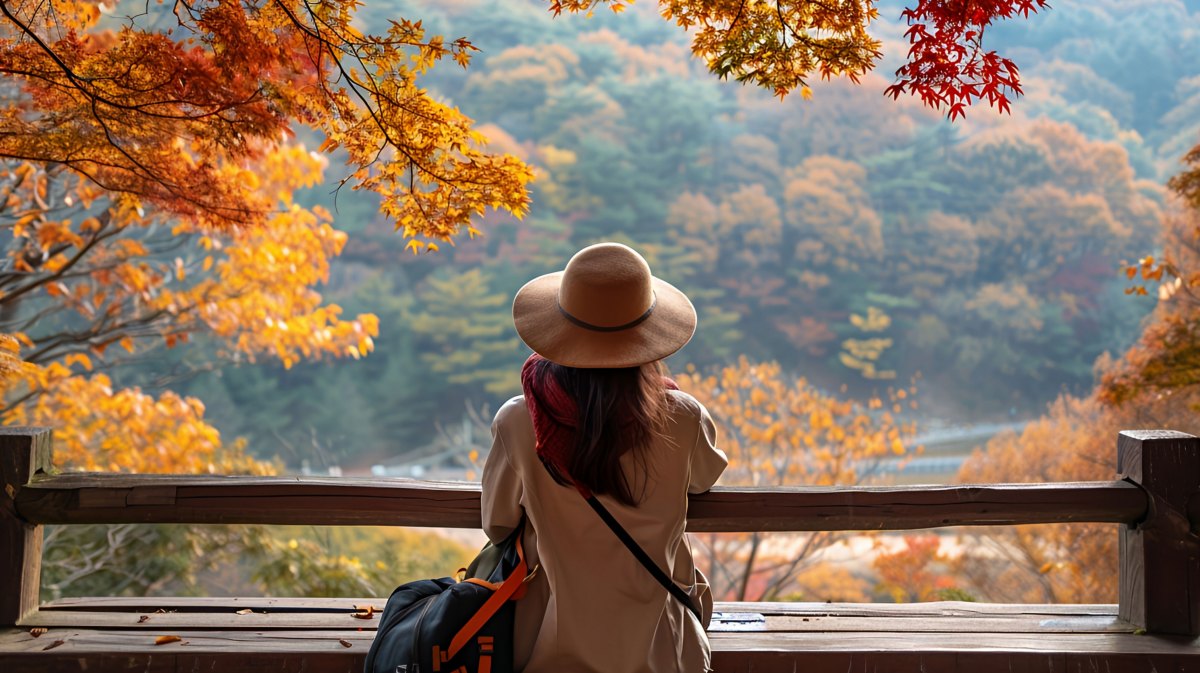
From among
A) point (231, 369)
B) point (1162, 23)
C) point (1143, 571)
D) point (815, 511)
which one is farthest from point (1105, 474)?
point (1162, 23)

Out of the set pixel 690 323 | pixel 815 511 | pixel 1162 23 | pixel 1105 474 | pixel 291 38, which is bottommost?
pixel 1105 474

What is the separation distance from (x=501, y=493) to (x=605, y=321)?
387 millimetres

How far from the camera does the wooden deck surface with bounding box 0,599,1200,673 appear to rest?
6.52 ft

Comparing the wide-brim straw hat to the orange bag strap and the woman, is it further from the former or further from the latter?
the orange bag strap

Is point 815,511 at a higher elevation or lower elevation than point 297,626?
higher

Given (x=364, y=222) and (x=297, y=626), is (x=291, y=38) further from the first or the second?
(x=364, y=222)

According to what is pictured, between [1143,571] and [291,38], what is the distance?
2.55 meters

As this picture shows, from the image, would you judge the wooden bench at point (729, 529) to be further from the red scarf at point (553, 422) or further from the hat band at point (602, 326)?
the hat band at point (602, 326)

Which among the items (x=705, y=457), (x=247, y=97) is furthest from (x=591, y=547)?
(x=247, y=97)

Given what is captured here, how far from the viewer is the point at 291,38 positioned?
101 inches

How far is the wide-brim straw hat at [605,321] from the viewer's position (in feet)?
5.20

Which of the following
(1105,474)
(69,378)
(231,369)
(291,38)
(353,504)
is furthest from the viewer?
(231,369)

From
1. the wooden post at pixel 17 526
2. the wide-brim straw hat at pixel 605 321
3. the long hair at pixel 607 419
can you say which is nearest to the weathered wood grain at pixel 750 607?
the wooden post at pixel 17 526

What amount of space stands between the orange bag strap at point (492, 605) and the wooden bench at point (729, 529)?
34 centimetres
